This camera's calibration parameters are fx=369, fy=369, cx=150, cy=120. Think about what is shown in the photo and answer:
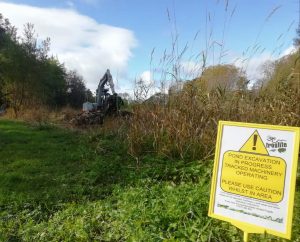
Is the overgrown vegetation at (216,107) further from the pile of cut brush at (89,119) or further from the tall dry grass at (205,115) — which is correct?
the pile of cut brush at (89,119)

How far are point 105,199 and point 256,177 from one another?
1.97m

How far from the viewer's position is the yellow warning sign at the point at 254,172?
2.21 metres

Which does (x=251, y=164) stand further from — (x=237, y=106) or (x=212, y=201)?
(x=237, y=106)

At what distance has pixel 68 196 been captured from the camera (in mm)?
4086

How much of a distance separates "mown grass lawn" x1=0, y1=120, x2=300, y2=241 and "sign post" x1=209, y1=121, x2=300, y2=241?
355 mm

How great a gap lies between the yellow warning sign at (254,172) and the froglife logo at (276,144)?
39 mm

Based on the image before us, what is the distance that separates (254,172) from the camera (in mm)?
2311

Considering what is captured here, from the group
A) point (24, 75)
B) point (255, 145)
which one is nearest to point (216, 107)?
point (255, 145)

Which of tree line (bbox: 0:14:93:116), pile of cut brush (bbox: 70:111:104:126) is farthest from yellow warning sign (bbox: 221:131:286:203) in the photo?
tree line (bbox: 0:14:93:116)

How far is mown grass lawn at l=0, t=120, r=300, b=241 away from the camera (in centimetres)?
283

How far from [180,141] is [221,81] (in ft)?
3.03

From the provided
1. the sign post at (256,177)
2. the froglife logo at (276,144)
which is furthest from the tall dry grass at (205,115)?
the froglife logo at (276,144)

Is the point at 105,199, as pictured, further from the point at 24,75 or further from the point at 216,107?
the point at 24,75

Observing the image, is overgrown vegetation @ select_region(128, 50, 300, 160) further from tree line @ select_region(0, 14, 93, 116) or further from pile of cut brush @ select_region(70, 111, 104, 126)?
tree line @ select_region(0, 14, 93, 116)
